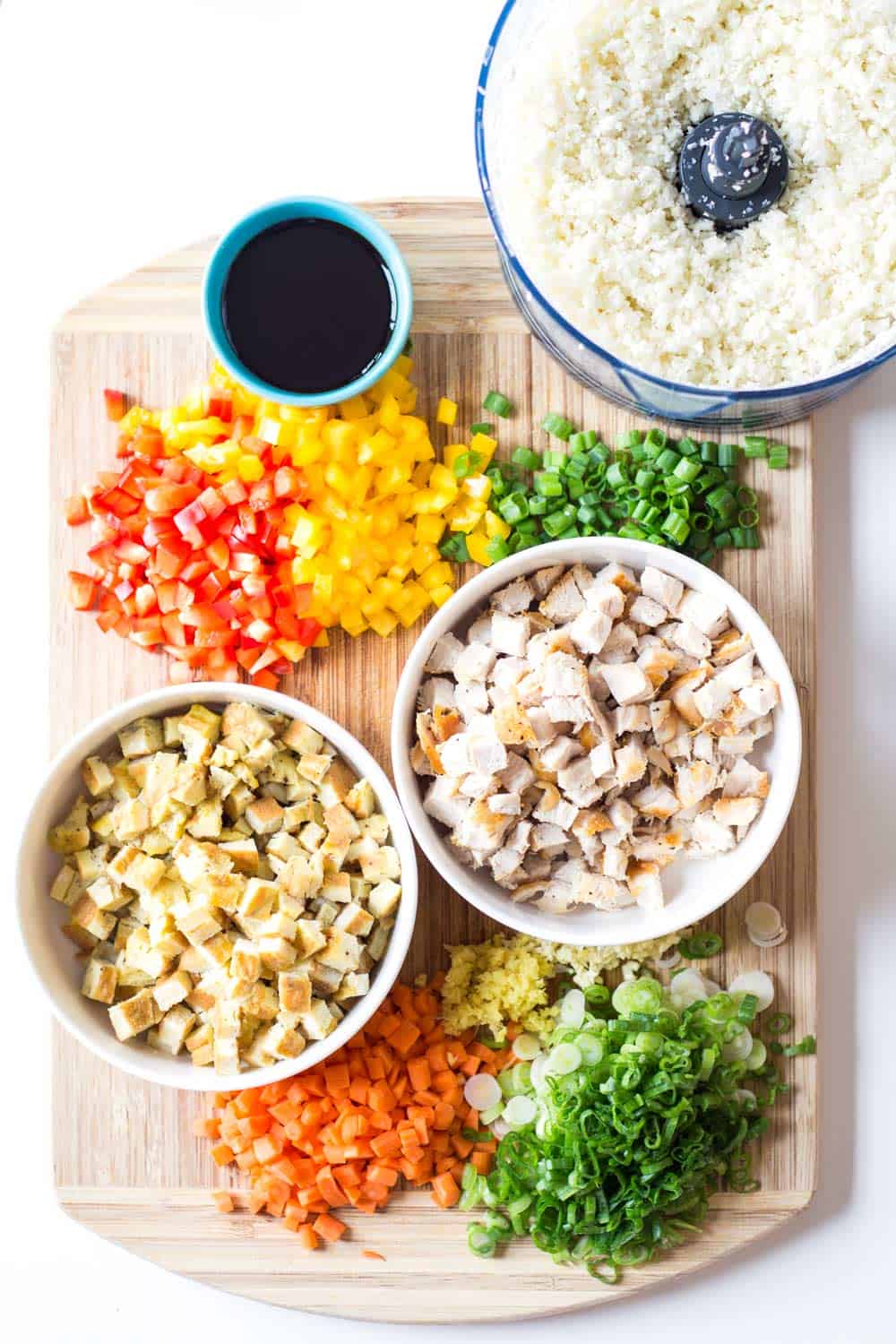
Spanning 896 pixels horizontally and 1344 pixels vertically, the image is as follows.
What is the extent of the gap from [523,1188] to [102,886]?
861 millimetres

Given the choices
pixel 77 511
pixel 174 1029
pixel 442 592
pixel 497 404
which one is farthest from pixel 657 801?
pixel 77 511

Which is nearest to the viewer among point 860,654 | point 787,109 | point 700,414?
point 787,109

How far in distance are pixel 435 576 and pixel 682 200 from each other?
0.71 meters

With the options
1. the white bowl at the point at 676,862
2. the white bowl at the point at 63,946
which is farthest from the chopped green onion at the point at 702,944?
the white bowl at the point at 63,946

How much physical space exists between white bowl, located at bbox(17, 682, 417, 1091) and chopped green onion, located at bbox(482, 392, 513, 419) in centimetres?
61

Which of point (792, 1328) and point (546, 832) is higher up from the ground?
point (546, 832)

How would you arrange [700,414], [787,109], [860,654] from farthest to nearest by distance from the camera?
[860,654]
[700,414]
[787,109]

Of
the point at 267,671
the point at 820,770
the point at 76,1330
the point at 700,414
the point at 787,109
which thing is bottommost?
the point at 76,1330

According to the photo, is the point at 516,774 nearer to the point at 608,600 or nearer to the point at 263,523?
the point at 608,600

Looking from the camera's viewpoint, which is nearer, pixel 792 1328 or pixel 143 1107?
pixel 143 1107

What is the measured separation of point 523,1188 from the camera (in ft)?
6.82

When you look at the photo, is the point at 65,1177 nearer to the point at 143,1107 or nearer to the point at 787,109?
the point at 143,1107

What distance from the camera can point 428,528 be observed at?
2.11m

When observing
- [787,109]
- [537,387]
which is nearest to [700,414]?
[537,387]
